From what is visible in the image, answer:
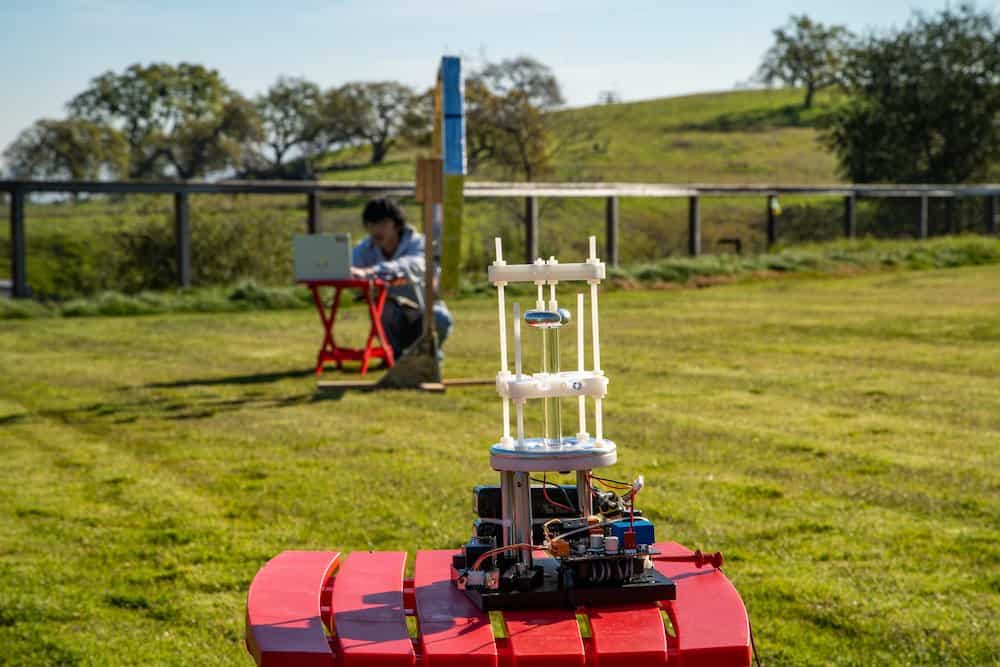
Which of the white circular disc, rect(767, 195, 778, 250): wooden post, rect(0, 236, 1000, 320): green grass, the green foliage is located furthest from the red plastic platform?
the green foliage

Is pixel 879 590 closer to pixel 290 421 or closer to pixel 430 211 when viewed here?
pixel 290 421

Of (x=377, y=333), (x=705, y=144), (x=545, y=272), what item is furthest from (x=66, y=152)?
(x=545, y=272)

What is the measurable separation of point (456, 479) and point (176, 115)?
65.9 m

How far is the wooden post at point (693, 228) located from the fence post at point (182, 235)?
26.9 ft

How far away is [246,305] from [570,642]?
43.8 ft

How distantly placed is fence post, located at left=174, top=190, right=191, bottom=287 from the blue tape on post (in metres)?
7.49

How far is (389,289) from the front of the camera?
426 inches

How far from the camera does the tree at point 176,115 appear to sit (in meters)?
63.2

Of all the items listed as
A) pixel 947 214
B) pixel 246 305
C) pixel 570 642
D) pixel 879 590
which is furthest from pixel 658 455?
pixel 947 214

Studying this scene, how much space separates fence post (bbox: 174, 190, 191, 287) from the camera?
1589cm

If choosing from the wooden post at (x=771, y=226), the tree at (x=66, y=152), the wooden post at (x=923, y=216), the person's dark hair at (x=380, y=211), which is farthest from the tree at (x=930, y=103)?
the tree at (x=66, y=152)

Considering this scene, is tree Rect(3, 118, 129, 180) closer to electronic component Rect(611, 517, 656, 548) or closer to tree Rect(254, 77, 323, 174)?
tree Rect(254, 77, 323, 174)

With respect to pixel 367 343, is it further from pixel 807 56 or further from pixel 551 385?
pixel 807 56

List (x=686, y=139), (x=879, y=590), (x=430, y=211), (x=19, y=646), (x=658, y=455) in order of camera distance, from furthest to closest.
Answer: (x=686, y=139) < (x=430, y=211) < (x=658, y=455) < (x=879, y=590) < (x=19, y=646)
